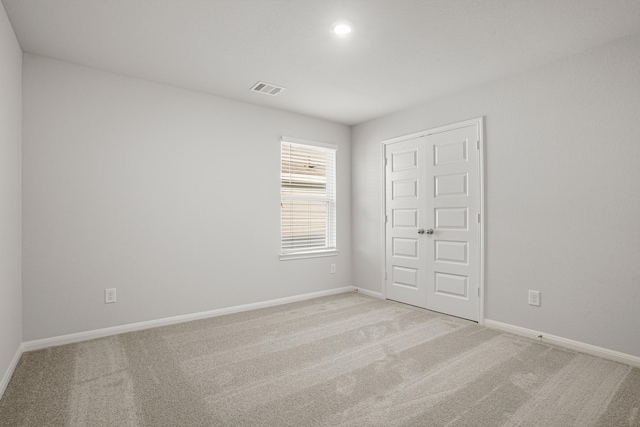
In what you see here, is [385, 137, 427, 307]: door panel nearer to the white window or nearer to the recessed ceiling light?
the white window

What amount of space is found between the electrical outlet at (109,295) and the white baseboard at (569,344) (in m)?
3.70

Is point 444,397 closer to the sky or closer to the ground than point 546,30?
closer to the ground

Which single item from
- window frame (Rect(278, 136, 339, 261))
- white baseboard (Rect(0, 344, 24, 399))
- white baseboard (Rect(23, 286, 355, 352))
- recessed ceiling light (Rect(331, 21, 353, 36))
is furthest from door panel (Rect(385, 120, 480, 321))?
white baseboard (Rect(0, 344, 24, 399))

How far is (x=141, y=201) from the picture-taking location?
3295mm

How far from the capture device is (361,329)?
10.8ft

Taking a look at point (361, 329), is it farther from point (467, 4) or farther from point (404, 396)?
point (467, 4)

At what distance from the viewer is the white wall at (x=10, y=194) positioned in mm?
2166

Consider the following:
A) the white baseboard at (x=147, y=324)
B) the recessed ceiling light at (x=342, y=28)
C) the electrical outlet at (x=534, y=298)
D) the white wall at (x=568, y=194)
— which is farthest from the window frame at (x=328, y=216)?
the electrical outlet at (x=534, y=298)

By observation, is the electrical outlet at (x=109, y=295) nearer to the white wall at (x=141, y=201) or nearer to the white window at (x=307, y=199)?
the white wall at (x=141, y=201)

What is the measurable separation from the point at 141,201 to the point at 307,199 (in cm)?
206

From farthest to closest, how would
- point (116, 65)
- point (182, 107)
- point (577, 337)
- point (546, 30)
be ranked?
point (182, 107) → point (116, 65) → point (577, 337) → point (546, 30)

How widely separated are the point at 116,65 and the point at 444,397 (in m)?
3.74

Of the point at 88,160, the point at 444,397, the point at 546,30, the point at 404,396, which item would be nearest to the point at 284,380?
the point at 404,396

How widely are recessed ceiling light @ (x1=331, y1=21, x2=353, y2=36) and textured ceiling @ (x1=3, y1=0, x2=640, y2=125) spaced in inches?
2.3
